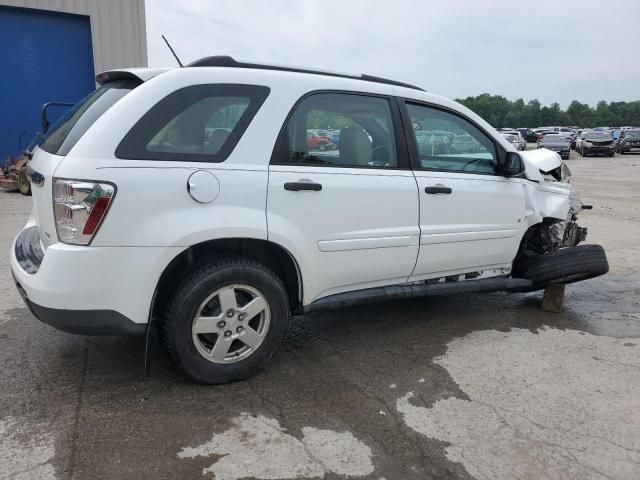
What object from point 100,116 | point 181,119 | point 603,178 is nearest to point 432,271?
point 181,119

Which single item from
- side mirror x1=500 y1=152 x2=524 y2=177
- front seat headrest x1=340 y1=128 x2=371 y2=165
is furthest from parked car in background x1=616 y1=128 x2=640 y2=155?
front seat headrest x1=340 y1=128 x2=371 y2=165

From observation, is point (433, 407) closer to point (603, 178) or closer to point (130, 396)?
point (130, 396)

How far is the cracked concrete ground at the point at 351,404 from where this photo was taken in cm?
250

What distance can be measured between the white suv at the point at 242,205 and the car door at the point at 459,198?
0.01 m

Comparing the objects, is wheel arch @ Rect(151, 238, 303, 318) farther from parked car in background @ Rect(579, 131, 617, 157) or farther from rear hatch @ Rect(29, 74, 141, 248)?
parked car in background @ Rect(579, 131, 617, 157)

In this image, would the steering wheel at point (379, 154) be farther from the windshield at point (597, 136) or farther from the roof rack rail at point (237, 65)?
the windshield at point (597, 136)

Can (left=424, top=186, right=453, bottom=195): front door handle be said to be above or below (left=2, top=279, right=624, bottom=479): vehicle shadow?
above

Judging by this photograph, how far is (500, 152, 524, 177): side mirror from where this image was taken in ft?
13.6

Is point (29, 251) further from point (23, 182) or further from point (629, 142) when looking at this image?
point (629, 142)

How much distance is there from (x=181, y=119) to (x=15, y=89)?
38.1 ft

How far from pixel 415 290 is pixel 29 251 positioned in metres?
2.53

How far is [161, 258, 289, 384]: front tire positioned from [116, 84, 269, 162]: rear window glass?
65cm

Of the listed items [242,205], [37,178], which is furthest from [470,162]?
[37,178]

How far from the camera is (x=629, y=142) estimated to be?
3491 centimetres
